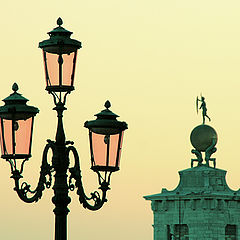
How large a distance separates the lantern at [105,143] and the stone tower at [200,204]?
44973 mm

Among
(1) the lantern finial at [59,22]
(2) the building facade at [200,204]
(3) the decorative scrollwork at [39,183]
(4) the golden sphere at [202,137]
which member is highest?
(4) the golden sphere at [202,137]

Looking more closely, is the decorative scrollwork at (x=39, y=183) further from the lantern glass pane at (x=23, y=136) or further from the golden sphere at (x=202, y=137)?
the golden sphere at (x=202, y=137)

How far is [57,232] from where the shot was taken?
2838cm

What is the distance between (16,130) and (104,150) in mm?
1547

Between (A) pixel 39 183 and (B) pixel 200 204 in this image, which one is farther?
(B) pixel 200 204

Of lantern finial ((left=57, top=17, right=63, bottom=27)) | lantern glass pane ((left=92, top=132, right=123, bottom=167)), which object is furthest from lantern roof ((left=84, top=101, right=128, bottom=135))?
lantern finial ((left=57, top=17, right=63, bottom=27))

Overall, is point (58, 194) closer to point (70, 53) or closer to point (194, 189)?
point (70, 53)

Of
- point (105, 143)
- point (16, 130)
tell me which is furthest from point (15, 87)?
point (105, 143)

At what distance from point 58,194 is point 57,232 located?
64 centimetres

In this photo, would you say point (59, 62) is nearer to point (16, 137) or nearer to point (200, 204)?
point (16, 137)

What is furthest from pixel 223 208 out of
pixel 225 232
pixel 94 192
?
pixel 94 192

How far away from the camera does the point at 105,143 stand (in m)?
28.9

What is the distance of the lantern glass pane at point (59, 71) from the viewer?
28.6 meters

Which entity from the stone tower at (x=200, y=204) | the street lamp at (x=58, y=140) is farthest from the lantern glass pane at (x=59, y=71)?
the stone tower at (x=200, y=204)
